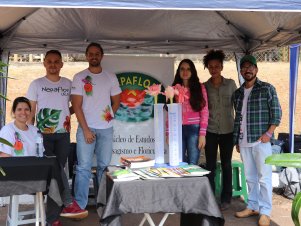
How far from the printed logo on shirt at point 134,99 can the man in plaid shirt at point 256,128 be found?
1227 millimetres

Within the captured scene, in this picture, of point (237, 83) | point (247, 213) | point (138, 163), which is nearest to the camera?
point (138, 163)

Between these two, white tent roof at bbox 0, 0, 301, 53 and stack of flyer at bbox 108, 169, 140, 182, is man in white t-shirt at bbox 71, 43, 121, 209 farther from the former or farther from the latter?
stack of flyer at bbox 108, 169, 140, 182

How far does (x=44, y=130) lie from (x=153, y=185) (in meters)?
1.92

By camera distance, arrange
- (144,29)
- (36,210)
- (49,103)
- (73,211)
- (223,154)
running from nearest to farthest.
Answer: (36,210) → (73,211) → (49,103) → (223,154) → (144,29)

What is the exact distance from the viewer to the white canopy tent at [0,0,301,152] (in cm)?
549

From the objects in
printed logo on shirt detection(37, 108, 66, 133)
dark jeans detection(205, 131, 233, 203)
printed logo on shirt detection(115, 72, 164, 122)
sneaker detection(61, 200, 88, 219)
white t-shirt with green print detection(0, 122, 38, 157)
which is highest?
printed logo on shirt detection(115, 72, 164, 122)

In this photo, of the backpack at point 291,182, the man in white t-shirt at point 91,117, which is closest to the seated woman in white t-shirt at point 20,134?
the man in white t-shirt at point 91,117

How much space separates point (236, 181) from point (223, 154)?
73 cm

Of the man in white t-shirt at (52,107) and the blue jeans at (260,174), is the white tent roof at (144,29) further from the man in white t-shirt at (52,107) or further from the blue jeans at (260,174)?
the blue jeans at (260,174)

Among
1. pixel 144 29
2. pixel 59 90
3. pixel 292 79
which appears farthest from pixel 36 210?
pixel 292 79

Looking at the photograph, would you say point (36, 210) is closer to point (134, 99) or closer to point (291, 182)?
point (134, 99)

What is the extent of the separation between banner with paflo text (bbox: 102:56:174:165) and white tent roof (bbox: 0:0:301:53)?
658mm

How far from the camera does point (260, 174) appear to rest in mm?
4441

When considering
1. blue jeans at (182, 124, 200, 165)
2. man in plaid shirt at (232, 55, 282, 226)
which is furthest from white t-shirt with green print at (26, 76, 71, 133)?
man in plaid shirt at (232, 55, 282, 226)
